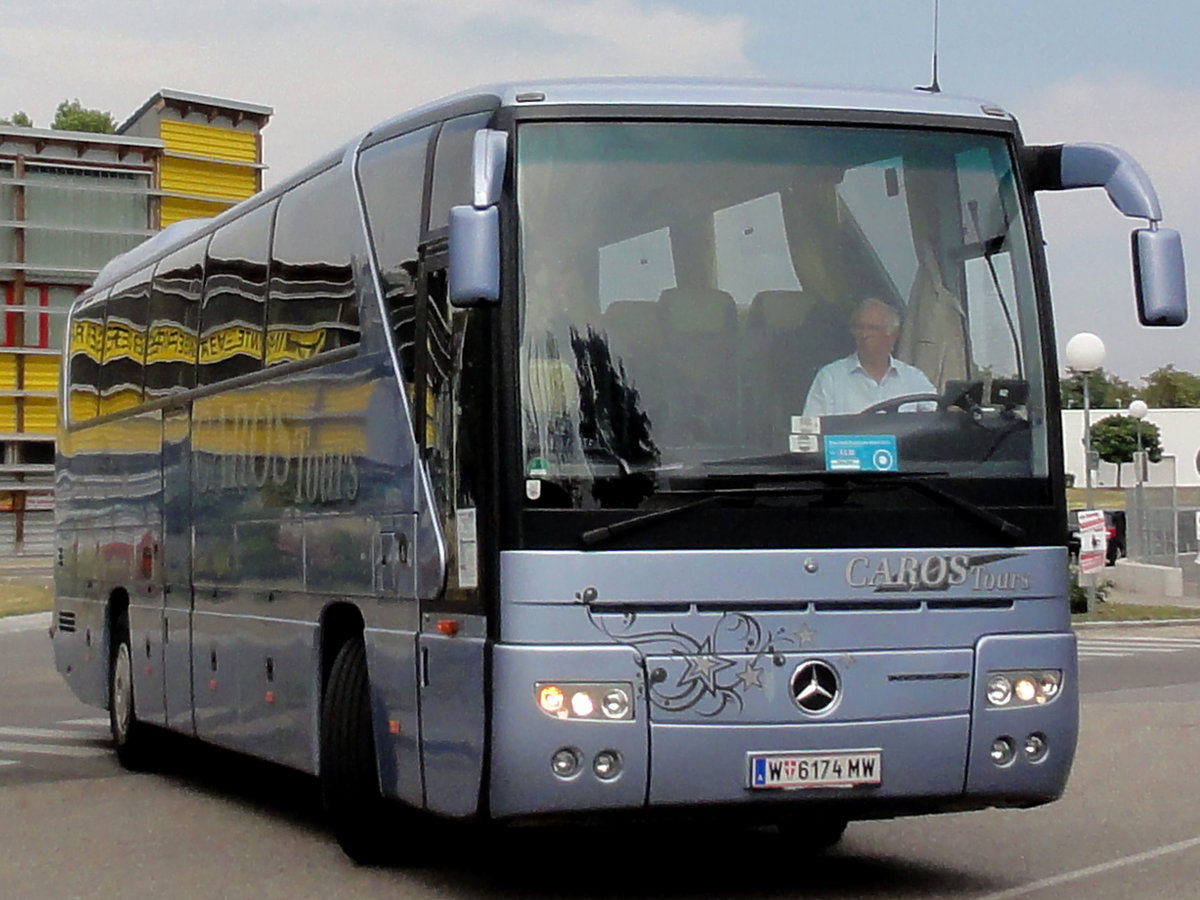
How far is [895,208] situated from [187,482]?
5.97 m

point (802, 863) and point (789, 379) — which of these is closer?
point (789, 379)

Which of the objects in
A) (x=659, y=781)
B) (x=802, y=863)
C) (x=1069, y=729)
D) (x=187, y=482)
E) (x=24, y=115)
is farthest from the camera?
(x=24, y=115)

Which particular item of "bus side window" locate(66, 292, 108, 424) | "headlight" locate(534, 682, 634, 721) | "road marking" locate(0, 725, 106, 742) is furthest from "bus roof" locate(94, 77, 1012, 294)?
"road marking" locate(0, 725, 106, 742)

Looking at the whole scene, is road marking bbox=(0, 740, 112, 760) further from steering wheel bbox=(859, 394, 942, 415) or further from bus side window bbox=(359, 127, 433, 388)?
steering wheel bbox=(859, 394, 942, 415)

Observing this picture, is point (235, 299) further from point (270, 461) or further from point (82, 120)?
point (82, 120)

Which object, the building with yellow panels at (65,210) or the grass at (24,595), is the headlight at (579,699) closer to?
the grass at (24,595)

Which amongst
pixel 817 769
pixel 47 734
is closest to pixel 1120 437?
pixel 47 734

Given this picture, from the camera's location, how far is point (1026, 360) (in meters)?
9.33

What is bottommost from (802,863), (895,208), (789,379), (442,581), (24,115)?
(802,863)

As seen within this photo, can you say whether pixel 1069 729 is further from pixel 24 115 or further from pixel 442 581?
pixel 24 115

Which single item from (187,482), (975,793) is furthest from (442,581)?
(187,482)

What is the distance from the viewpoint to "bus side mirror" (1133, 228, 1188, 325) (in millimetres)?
9188

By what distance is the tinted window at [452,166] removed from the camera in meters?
9.29

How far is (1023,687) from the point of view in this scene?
29.9 ft
